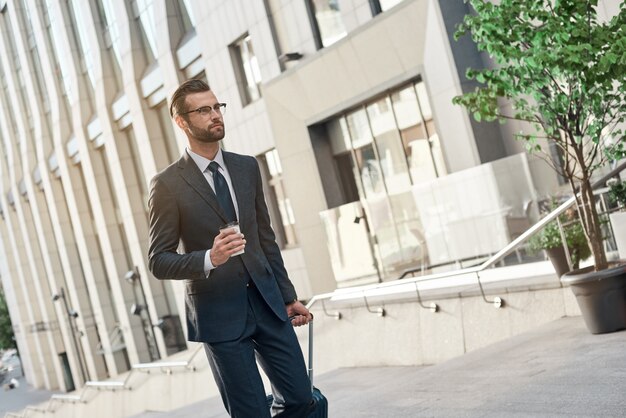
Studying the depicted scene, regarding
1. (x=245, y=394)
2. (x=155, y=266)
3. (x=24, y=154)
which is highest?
(x=24, y=154)

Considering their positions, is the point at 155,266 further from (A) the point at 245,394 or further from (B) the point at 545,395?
(B) the point at 545,395

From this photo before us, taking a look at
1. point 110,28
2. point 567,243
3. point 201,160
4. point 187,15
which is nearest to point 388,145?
point 567,243

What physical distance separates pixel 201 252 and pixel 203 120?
60cm

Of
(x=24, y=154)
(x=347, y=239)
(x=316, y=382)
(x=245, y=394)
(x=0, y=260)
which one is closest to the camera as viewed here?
(x=245, y=394)

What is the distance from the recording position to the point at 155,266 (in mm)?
4078

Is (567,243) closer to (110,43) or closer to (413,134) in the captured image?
(413,134)

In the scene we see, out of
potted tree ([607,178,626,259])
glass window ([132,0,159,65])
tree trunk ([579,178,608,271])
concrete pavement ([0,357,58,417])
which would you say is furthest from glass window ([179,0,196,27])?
concrete pavement ([0,357,58,417])

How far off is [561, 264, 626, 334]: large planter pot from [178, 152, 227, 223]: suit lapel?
18.9ft

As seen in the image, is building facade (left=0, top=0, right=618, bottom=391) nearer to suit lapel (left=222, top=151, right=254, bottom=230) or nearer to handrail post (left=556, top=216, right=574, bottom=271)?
handrail post (left=556, top=216, right=574, bottom=271)

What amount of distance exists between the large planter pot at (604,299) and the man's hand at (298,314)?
17.4 feet

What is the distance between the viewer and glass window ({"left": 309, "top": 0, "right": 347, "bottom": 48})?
2144cm

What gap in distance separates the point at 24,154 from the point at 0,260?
1636 centimetres

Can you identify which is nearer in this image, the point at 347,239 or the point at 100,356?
the point at 347,239

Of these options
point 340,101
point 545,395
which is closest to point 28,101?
point 340,101
